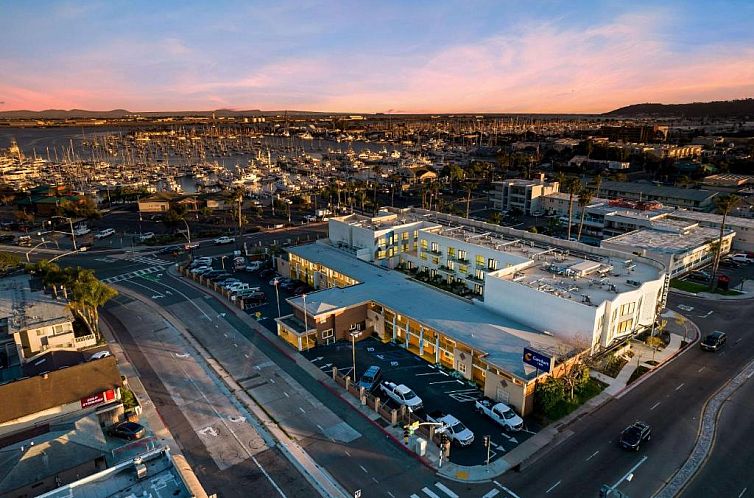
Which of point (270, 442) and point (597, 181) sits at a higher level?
point (597, 181)

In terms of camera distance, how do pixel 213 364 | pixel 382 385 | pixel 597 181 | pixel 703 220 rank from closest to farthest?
pixel 382 385
pixel 213 364
pixel 703 220
pixel 597 181

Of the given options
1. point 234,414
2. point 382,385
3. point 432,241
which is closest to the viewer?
point 234,414

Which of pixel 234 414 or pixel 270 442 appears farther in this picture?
pixel 234 414

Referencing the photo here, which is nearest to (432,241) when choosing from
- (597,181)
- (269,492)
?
→ (269,492)

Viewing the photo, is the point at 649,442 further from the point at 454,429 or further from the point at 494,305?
the point at 494,305

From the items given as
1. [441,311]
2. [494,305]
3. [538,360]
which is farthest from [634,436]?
[441,311]

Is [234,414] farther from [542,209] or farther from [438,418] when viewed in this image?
[542,209]

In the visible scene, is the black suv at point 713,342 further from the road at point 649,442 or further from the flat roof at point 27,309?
the flat roof at point 27,309
